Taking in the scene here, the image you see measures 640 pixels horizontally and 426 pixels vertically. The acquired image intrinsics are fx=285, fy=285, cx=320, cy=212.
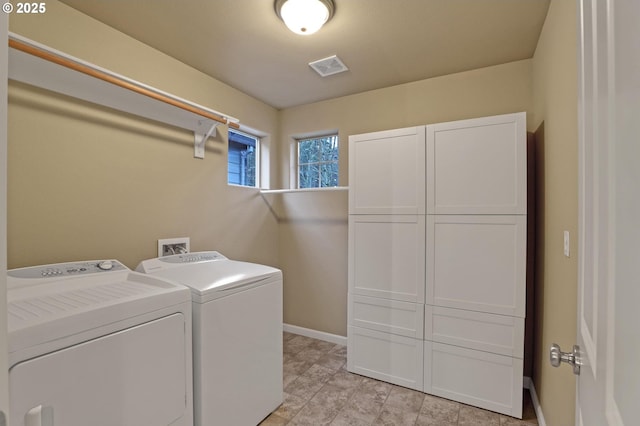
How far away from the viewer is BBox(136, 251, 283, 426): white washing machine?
1.45 m

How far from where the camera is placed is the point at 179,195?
220cm

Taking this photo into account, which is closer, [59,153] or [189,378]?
[189,378]

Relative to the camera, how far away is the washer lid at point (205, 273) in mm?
1516

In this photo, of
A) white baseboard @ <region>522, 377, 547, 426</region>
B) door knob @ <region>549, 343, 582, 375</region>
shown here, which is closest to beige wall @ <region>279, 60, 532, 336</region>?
white baseboard @ <region>522, 377, 547, 426</region>

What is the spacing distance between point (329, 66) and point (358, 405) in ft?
8.33

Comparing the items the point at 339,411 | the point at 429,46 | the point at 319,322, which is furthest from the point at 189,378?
the point at 429,46

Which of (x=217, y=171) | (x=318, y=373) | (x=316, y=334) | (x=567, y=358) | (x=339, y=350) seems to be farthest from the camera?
(x=316, y=334)

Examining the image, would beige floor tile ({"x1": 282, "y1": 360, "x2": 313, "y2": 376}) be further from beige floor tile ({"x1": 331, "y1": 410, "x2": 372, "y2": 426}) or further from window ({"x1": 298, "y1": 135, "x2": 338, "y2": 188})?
window ({"x1": 298, "y1": 135, "x2": 338, "y2": 188})

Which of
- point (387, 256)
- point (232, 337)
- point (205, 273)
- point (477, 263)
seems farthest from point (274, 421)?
point (477, 263)

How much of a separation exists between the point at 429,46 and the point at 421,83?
0.53 m

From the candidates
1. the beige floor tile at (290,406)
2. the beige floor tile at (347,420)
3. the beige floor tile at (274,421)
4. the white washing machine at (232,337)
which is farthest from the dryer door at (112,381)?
the beige floor tile at (347,420)

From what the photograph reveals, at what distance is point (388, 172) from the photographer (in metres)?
2.23

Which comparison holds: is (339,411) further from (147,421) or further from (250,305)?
(147,421)

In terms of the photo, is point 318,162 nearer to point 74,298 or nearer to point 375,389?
point 375,389
